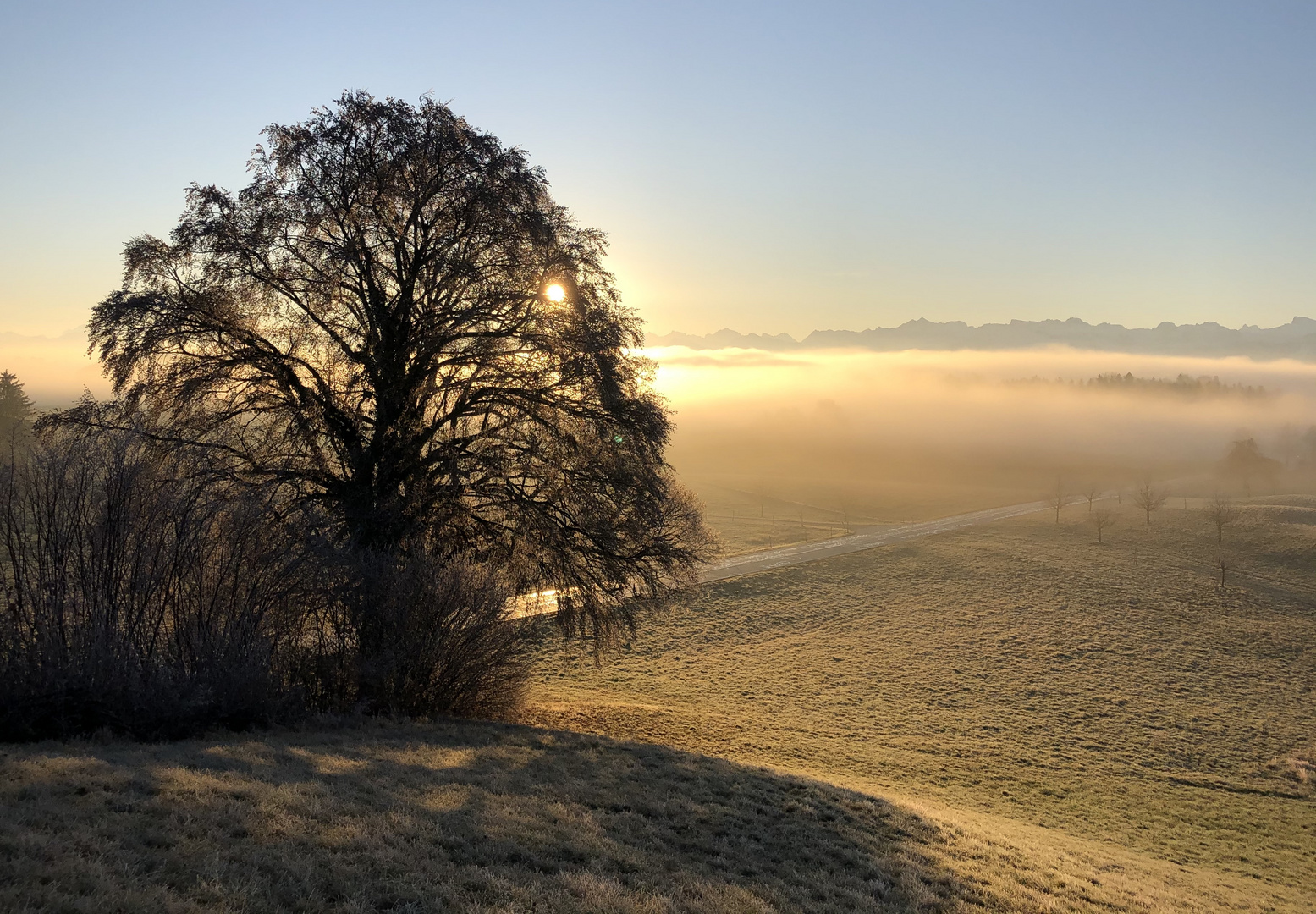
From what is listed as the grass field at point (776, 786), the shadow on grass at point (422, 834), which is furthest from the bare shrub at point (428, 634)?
the shadow on grass at point (422, 834)

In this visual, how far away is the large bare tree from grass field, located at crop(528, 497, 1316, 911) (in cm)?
615

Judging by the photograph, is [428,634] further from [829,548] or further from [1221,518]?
[1221,518]

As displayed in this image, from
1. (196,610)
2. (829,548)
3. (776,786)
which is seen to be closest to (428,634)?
(196,610)

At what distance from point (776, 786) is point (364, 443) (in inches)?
487

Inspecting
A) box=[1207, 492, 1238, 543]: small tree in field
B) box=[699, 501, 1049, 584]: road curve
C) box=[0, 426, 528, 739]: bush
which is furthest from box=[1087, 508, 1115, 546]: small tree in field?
box=[0, 426, 528, 739]: bush

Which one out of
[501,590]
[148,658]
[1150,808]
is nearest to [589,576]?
[501,590]

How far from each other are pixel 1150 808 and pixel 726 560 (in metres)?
45.2

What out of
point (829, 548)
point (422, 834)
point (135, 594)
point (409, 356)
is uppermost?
point (409, 356)

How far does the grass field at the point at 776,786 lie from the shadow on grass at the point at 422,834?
0.14 ft

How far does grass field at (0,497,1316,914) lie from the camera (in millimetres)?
7160

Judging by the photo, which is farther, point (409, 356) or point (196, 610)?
point (409, 356)

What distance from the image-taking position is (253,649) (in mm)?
13820

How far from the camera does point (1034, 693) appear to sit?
34.2 m

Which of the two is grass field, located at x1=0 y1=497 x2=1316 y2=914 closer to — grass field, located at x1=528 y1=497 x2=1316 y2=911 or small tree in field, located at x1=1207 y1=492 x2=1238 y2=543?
grass field, located at x1=528 y1=497 x2=1316 y2=911
